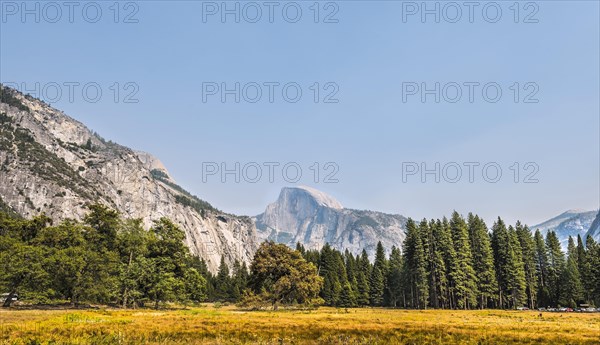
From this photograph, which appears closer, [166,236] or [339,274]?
[166,236]

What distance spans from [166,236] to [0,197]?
5681 inches

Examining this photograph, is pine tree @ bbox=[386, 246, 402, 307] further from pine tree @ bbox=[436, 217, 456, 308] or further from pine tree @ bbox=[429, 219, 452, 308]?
pine tree @ bbox=[436, 217, 456, 308]

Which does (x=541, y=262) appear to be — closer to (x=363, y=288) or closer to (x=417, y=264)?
(x=417, y=264)

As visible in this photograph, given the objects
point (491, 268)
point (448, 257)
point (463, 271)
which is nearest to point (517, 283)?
point (491, 268)

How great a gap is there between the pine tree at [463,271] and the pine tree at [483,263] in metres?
1.78

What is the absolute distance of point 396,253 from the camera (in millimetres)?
105375

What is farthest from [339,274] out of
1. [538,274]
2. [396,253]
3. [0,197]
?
[0,197]

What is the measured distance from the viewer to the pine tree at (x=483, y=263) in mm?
74562

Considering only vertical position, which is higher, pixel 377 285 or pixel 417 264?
pixel 417 264

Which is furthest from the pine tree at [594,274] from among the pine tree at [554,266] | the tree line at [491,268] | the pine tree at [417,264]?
the pine tree at [417,264]

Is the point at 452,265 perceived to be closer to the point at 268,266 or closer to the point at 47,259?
the point at 268,266

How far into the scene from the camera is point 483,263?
75750mm

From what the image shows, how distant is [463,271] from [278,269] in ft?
116

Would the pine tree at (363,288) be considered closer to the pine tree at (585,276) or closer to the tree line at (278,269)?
the tree line at (278,269)
